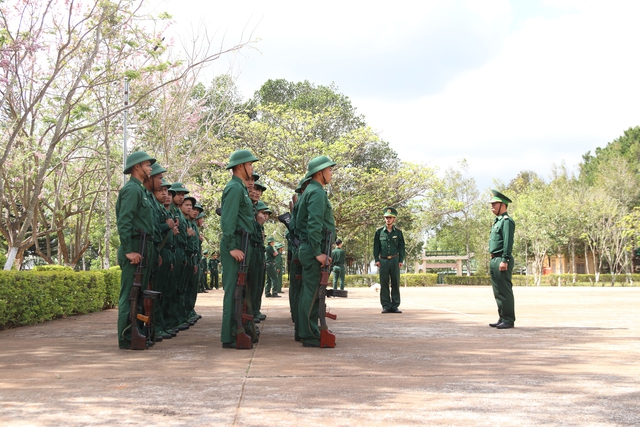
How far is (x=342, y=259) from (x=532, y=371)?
57.4 ft

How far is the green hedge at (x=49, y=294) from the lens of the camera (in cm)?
962

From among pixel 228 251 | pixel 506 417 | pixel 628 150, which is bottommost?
pixel 506 417

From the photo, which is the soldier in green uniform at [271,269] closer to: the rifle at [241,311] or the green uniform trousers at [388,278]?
the green uniform trousers at [388,278]

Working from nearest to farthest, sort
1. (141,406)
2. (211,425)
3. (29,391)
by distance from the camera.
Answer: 1. (211,425)
2. (141,406)
3. (29,391)

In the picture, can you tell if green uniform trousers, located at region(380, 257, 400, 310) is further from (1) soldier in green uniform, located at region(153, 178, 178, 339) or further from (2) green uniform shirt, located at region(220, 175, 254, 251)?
(2) green uniform shirt, located at region(220, 175, 254, 251)

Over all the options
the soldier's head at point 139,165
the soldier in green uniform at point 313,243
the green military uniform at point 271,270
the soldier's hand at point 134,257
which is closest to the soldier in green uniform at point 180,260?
the soldier's head at point 139,165

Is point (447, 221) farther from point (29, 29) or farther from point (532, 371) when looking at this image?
point (532, 371)

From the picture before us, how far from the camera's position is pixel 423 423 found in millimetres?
3711

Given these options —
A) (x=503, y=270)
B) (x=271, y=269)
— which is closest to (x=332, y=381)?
(x=503, y=270)

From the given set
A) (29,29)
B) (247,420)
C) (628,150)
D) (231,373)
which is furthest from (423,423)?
(628,150)

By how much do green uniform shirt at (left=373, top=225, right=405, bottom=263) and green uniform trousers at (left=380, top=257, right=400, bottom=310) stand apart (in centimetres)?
12

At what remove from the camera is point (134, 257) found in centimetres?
702

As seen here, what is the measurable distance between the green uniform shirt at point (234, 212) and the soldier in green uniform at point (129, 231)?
865 mm

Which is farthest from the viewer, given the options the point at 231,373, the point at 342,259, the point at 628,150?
the point at 628,150
